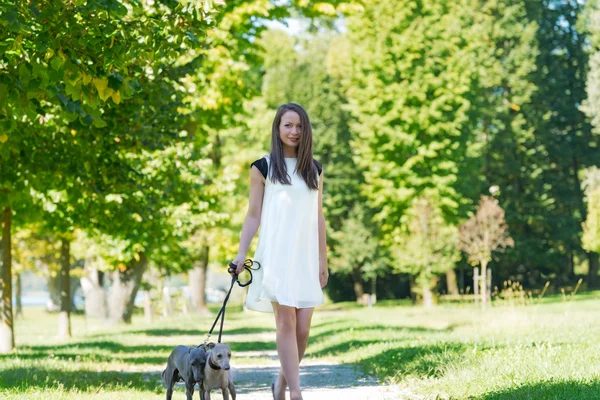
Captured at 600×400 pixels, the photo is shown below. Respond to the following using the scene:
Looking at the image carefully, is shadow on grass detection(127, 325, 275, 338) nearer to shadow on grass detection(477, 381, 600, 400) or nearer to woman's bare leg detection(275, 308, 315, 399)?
woman's bare leg detection(275, 308, 315, 399)

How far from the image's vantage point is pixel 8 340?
17125 millimetres

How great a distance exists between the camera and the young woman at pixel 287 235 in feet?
22.5

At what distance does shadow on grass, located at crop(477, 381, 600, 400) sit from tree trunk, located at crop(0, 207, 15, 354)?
11.8 meters

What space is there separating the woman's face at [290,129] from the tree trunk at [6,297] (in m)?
11.2

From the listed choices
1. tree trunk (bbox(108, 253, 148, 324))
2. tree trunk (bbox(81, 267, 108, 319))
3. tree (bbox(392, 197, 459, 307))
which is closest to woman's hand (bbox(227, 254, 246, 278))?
tree trunk (bbox(108, 253, 148, 324))

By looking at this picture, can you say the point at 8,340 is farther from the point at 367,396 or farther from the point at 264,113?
the point at 264,113

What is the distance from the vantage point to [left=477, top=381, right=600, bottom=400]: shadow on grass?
22.4 ft

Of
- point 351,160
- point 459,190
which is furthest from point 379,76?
point 351,160

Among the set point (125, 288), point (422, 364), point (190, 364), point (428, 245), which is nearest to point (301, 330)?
point (190, 364)

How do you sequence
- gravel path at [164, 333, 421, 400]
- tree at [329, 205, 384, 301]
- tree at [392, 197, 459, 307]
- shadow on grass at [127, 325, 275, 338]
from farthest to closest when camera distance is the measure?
tree at [329, 205, 384, 301]
tree at [392, 197, 459, 307]
shadow on grass at [127, 325, 275, 338]
gravel path at [164, 333, 421, 400]

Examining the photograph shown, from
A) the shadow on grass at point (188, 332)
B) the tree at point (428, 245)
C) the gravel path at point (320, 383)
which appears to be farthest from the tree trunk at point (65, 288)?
the tree at point (428, 245)

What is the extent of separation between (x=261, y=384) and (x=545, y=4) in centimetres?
4350

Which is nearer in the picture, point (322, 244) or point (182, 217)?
point (322, 244)

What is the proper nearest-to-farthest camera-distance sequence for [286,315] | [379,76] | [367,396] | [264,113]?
[286,315] → [367,396] → [379,76] → [264,113]
